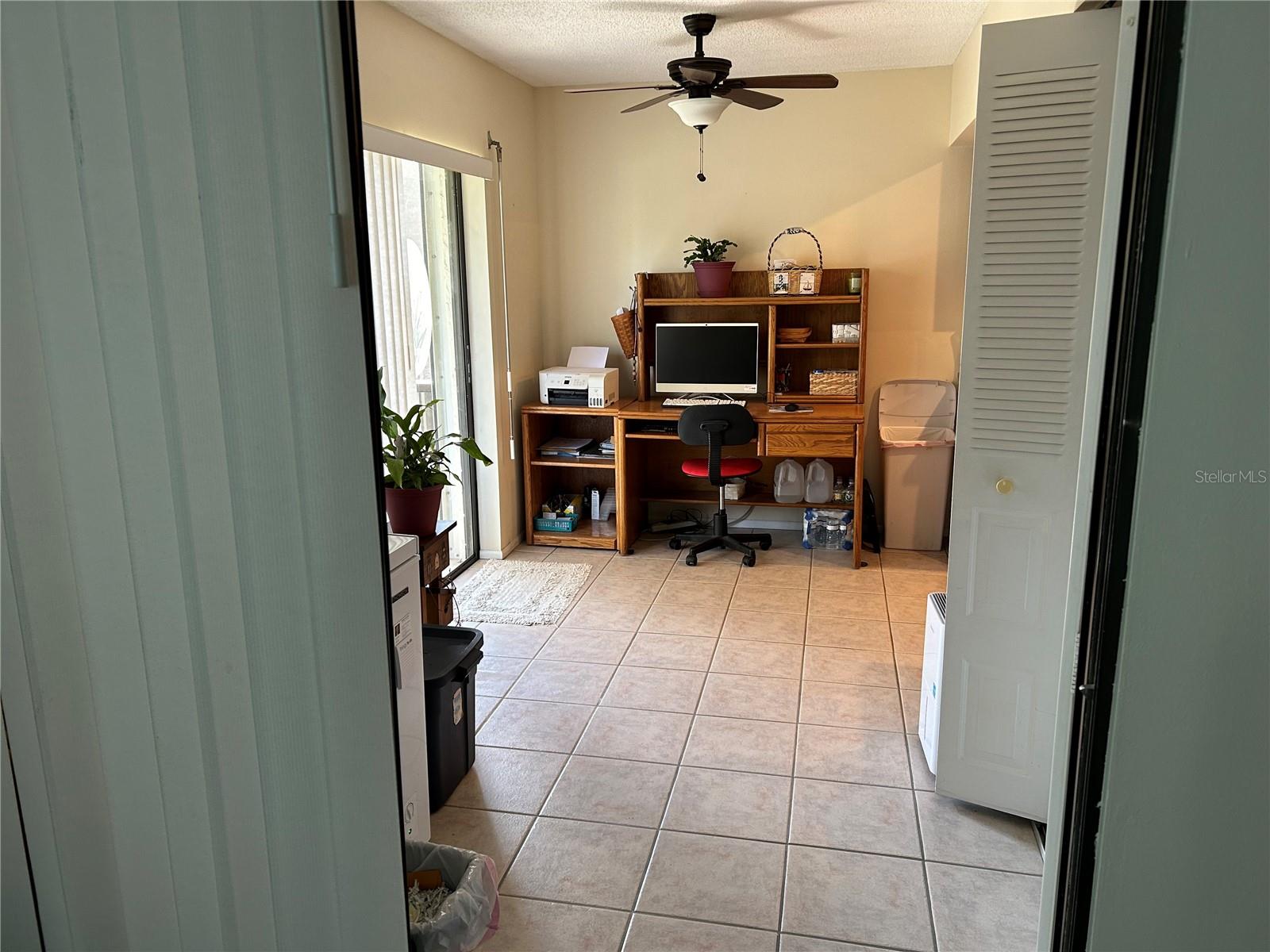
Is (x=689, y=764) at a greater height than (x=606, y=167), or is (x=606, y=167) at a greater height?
(x=606, y=167)

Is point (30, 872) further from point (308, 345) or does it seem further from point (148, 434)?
point (308, 345)

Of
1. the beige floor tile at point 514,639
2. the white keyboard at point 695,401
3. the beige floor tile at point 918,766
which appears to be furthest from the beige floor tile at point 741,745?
the white keyboard at point 695,401

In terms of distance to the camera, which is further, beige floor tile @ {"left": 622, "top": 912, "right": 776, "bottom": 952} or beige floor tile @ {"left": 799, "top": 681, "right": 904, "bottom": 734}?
beige floor tile @ {"left": 799, "top": 681, "right": 904, "bottom": 734}

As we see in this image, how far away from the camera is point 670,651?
3.71m

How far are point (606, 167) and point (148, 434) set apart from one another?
4.44 m

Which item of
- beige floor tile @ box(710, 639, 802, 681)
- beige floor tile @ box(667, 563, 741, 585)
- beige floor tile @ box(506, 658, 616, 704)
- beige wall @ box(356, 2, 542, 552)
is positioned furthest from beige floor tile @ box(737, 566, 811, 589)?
beige wall @ box(356, 2, 542, 552)

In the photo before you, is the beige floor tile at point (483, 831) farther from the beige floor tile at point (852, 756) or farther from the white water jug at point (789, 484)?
the white water jug at point (789, 484)

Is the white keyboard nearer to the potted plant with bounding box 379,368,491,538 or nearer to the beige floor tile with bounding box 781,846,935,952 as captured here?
the potted plant with bounding box 379,368,491,538

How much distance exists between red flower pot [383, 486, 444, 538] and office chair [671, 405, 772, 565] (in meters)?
1.92

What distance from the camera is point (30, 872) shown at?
4.57ft

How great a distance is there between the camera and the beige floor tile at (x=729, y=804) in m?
2.51

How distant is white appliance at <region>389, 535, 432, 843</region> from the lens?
2.25 meters

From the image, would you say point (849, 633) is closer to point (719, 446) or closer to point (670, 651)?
point (670, 651)

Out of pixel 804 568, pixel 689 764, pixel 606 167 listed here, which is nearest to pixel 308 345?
pixel 689 764
